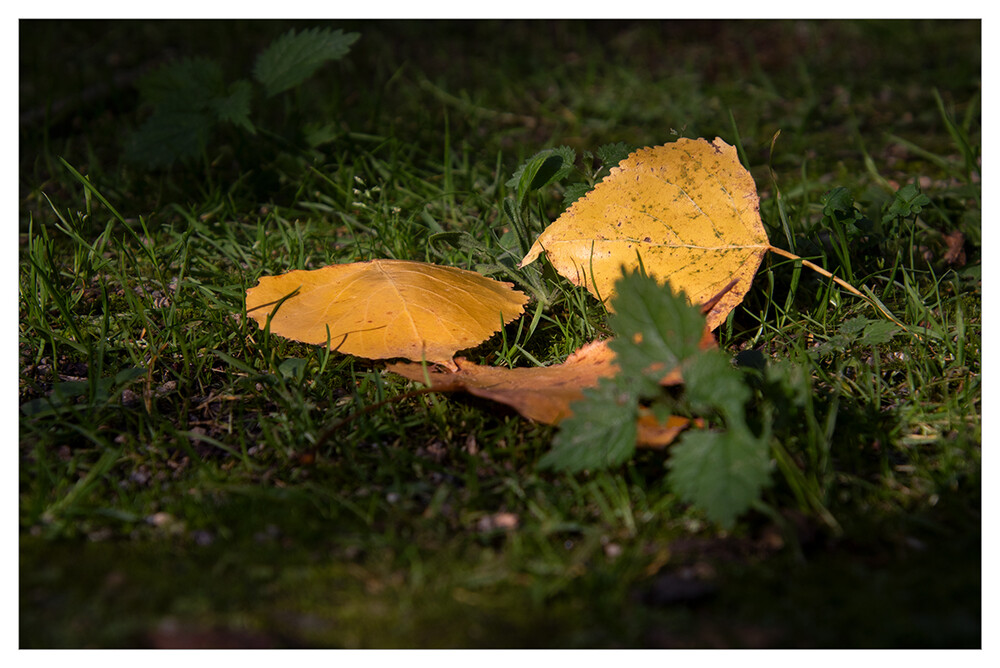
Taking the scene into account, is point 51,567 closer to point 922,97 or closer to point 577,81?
point 577,81

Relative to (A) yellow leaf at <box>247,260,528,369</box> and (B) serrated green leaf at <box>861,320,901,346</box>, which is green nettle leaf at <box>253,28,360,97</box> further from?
(B) serrated green leaf at <box>861,320,901,346</box>

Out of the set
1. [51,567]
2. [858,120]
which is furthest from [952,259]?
[51,567]

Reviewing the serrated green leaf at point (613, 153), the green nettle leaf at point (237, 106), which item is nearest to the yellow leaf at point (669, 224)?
the serrated green leaf at point (613, 153)

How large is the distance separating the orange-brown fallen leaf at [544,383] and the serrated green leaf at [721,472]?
97 millimetres

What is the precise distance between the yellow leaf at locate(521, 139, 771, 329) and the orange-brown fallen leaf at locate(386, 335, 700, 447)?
255 mm

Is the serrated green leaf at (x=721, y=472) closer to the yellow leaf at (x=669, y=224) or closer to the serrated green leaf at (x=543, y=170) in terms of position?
the yellow leaf at (x=669, y=224)

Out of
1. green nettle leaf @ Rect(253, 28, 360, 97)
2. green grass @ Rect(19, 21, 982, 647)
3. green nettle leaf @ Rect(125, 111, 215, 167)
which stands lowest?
green grass @ Rect(19, 21, 982, 647)

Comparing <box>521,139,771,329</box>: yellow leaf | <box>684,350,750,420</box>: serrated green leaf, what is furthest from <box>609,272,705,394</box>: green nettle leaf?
<box>521,139,771,329</box>: yellow leaf

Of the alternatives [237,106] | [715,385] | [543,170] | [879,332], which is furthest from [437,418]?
[237,106]

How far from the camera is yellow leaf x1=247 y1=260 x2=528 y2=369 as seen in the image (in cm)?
195

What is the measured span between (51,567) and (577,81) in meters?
3.08

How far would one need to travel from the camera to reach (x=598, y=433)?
153 cm

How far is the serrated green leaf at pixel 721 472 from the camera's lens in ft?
4.55

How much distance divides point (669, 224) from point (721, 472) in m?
0.83
